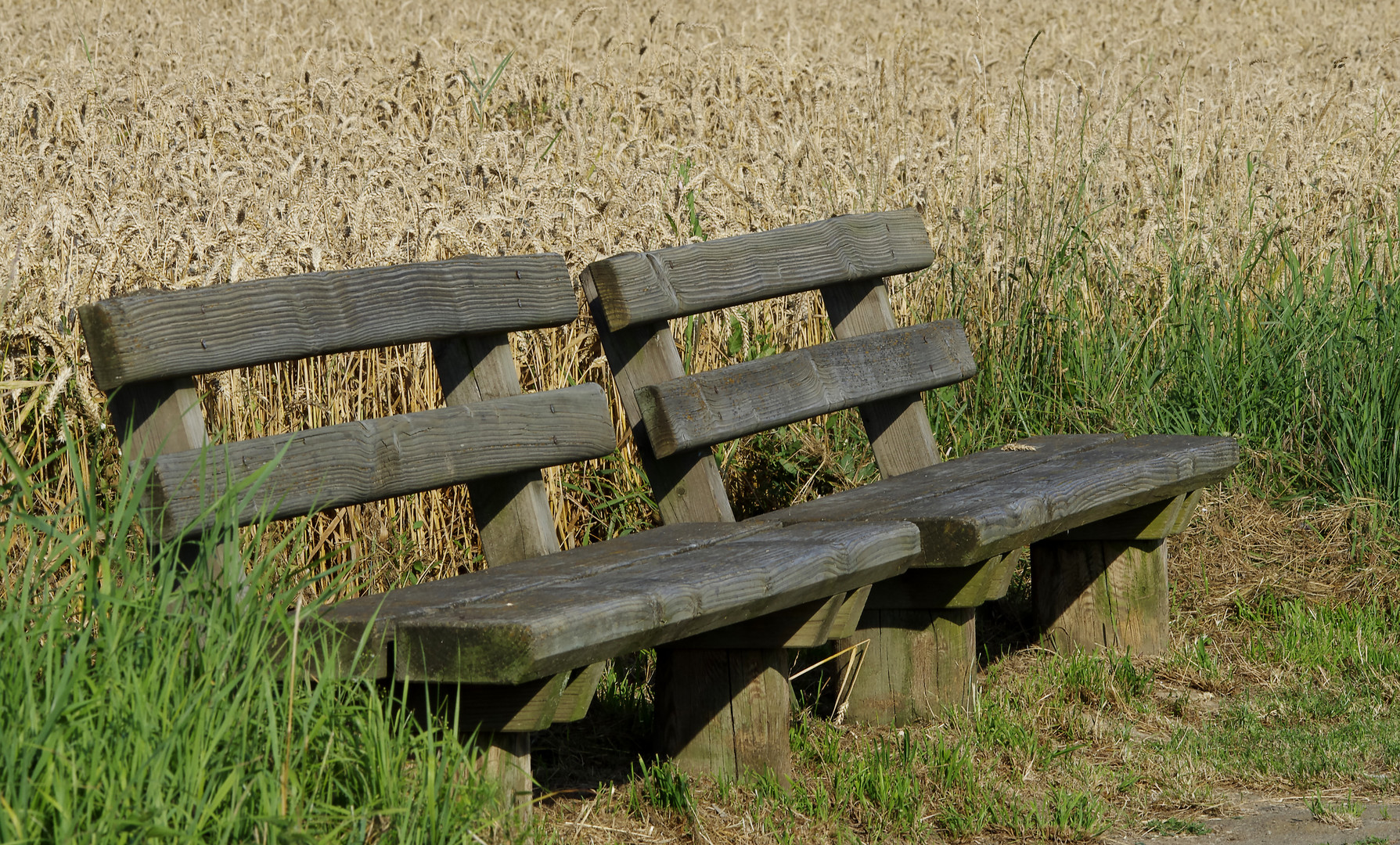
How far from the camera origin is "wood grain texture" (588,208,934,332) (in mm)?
3223

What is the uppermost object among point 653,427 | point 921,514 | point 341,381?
point 341,381

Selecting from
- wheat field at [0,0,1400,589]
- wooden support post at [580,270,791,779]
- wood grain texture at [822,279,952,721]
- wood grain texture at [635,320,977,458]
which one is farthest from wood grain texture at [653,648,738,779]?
wood grain texture at [822,279,952,721]

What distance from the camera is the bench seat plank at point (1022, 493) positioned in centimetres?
310

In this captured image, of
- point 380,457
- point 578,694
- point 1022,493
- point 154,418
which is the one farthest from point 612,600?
point 1022,493

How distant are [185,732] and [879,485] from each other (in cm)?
202

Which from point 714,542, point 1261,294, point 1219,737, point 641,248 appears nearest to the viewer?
point 714,542

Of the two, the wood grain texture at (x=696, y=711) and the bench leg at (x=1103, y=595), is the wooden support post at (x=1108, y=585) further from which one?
the wood grain texture at (x=696, y=711)

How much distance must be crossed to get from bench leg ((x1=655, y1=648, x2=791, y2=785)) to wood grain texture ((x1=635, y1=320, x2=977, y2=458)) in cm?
48

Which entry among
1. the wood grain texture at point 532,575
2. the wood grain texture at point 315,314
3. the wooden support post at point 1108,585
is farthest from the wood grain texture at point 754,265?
the wooden support post at point 1108,585

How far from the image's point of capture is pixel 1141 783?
10.4 feet

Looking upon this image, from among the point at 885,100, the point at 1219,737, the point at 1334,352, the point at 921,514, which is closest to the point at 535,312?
the point at 921,514

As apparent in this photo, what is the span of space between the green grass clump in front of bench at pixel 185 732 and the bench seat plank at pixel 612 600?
0.12 m

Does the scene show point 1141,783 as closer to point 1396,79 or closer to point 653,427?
point 653,427

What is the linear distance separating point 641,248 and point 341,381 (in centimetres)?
111
